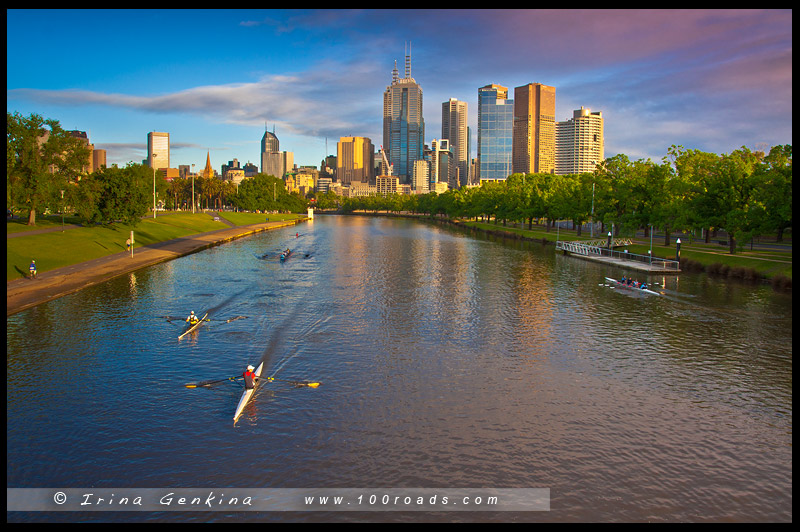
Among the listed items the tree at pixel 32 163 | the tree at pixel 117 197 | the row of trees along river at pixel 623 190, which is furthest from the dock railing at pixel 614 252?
the tree at pixel 32 163

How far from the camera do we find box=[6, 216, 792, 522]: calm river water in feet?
59.2

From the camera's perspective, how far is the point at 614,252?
82750mm

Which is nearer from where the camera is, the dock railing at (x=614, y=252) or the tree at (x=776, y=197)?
the tree at (x=776, y=197)

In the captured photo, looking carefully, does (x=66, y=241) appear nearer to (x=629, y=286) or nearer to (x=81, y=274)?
(x=81, y=274)

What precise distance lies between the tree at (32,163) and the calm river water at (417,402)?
45.8 m

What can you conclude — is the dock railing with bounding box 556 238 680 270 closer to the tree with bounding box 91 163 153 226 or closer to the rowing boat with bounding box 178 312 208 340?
the rowing boat with bounding box 178 312 208 340

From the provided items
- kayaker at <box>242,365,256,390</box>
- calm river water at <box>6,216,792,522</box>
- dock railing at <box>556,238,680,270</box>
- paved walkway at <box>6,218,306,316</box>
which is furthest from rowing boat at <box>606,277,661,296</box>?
paved walkway at <box>6,218,306,316</box>

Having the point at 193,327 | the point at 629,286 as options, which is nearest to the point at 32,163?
the point at 193,327

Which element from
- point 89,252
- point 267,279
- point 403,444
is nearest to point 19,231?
point 89,252

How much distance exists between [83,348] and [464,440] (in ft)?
75.0

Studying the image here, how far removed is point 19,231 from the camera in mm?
74750

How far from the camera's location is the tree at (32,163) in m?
81.1

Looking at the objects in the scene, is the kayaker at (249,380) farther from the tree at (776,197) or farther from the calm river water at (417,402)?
the tree at (776,197)

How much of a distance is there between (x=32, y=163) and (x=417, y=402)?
3270 inches
